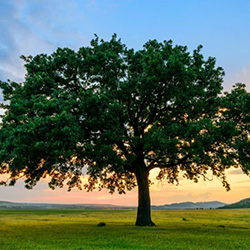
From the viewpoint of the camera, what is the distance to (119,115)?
95.7 ft

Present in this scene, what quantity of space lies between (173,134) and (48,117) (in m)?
11.9

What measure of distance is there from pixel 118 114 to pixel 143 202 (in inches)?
491

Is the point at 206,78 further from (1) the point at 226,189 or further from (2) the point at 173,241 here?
(2) the point at 173,241

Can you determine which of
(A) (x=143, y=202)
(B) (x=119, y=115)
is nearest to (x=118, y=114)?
(B) (x=119, y=115)

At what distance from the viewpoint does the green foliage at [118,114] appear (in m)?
25.8

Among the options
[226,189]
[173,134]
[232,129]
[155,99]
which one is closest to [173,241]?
[173,134]

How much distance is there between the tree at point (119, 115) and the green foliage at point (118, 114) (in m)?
0.10

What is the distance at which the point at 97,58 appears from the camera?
31.8m

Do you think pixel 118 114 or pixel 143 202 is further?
pixel 143 202

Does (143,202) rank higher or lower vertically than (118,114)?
lower

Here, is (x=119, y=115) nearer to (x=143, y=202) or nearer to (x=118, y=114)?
(x=118, y=114)

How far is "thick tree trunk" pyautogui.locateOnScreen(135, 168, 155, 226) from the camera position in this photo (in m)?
35.0

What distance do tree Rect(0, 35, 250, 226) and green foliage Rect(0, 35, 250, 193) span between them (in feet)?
0.32

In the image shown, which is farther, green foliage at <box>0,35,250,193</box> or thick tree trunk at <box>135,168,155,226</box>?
thick tree trunk at <box>135,168,155,226</box>
